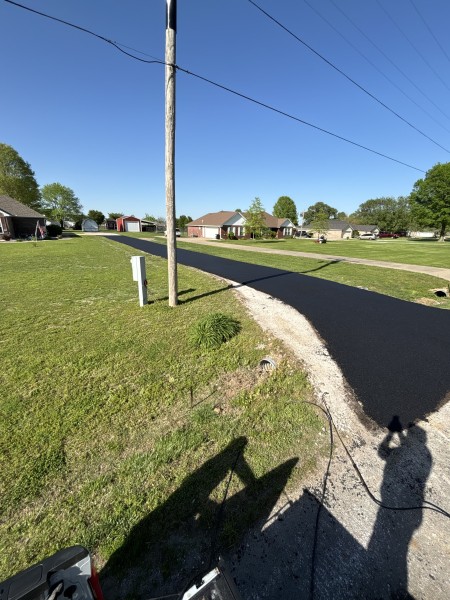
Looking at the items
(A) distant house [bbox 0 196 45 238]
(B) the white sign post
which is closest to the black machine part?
(B) the white sign post

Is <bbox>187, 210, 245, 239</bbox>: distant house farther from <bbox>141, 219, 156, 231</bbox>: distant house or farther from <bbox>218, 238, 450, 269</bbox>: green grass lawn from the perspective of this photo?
<bbox>141, 219, 156, 231</bbox>: distant house

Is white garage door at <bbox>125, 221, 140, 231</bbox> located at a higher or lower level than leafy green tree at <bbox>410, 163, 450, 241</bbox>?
lower

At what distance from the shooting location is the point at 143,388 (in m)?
4.08

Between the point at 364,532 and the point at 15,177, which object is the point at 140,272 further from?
the point at 15,177

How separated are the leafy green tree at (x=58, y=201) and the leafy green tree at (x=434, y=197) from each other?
80.1 m

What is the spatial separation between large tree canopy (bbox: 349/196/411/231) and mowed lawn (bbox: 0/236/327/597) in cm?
7956

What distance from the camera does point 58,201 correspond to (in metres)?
70.2

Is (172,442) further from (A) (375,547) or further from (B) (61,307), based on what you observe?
(B) (61,307)

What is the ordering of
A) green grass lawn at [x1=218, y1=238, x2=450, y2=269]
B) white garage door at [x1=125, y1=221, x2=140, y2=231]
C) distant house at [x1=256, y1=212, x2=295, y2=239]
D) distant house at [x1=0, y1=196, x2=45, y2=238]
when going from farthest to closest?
white garage door at [x1=125, y1=221, x2=140, y2=231] < distant house at [x1=256, y1=212, x2=295, y2=239] < distant house at [x1=0, y1=196, x2=45, y2=238] < green grass lawn at [x1=218, y1=238, x2=450, y2=269]

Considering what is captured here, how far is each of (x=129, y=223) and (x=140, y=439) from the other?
79.4 meters

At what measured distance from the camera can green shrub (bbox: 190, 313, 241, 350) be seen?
5.25 m

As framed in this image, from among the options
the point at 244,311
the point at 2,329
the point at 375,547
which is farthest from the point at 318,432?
the point at 2,329

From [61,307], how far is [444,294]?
496 inches

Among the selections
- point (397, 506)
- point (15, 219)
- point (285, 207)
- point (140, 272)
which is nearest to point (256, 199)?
point (15, 219)
